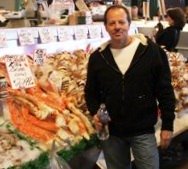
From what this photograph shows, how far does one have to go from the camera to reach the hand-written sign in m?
2.51

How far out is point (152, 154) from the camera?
2227 millimetres

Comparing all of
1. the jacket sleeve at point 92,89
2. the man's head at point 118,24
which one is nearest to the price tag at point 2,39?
the jacket sleeve at point 92,89

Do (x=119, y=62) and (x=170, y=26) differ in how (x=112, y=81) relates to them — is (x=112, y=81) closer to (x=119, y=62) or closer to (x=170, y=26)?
(x=119, y=62)

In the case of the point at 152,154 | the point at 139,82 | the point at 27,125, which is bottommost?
the point at 152,154

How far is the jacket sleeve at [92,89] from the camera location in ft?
7.31

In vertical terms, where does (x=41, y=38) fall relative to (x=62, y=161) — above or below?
above

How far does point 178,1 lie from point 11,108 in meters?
8.38

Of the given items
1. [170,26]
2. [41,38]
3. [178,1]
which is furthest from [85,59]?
[178,1]

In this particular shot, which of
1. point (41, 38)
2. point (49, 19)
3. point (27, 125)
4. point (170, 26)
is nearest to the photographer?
point (27, 125)

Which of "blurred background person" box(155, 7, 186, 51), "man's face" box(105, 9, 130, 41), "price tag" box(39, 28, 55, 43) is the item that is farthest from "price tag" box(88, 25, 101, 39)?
"blurred background person" box(155, 7, 186, 51)

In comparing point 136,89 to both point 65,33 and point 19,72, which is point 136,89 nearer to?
point 19,72

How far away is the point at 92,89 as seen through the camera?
2.28 m

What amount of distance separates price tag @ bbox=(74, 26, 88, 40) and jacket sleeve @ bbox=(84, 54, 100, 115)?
1.21 m

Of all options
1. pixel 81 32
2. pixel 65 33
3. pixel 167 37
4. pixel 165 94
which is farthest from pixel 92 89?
pixel 167 37
